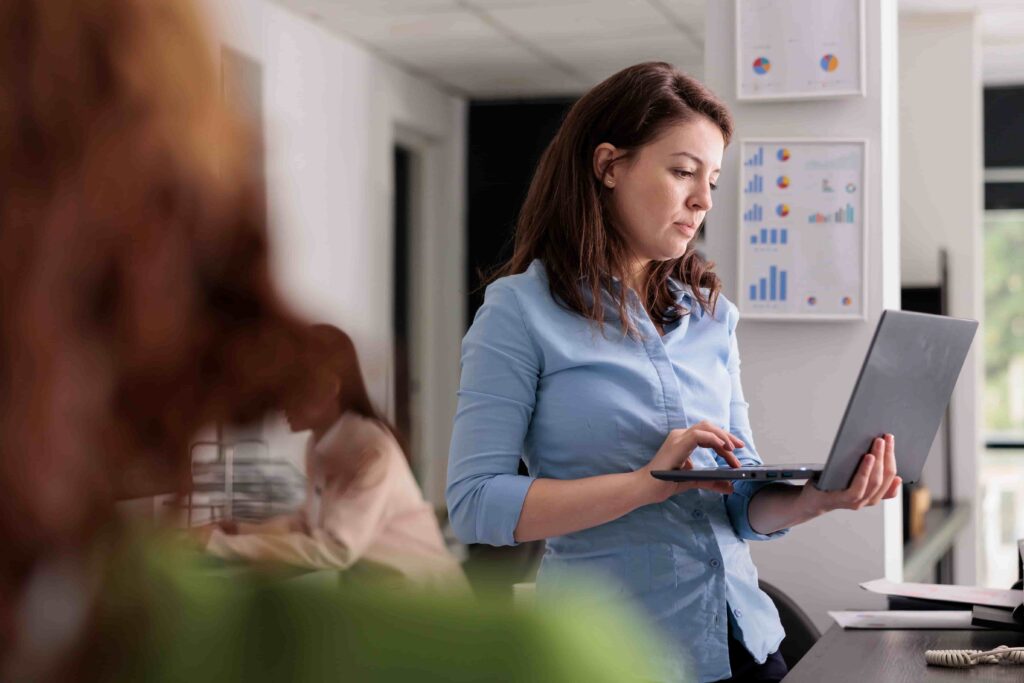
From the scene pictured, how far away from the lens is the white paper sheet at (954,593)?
197cm

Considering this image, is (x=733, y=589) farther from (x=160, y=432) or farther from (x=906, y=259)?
(x=906, y=259)

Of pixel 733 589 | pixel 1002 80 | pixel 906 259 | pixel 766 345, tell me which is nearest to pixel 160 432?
pixel 733 589

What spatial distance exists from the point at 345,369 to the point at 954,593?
2.01m

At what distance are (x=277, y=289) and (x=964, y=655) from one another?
5.41 ft

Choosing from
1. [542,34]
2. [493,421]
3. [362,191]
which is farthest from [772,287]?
[542,34]

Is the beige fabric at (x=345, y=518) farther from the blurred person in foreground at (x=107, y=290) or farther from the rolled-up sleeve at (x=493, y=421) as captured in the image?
the rolled-up sleeve at (x=493, y=421)

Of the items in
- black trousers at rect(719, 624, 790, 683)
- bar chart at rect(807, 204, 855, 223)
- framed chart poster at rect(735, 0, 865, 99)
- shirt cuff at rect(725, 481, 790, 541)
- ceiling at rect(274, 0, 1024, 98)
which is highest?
ceiling at rect(274, 0, 1024, 98)

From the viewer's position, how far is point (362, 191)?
56.2 inches

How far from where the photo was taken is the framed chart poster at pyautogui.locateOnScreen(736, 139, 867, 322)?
2.60m

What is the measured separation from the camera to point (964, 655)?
1.66 m

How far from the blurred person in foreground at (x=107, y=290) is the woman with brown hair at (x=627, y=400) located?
127 cm

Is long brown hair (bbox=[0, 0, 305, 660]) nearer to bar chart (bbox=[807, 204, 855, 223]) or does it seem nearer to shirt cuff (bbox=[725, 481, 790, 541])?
shirt cuff (bbox=[725, 481, 790, 541])

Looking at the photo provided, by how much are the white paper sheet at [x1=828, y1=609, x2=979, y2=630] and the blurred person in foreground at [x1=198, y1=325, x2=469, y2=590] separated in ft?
6.11

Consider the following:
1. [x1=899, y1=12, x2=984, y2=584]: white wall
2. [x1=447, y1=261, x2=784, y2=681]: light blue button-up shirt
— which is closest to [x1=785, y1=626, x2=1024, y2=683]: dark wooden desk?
[x1=447, y1=261, x2=784, y2=681]: light blue button-up shirt
